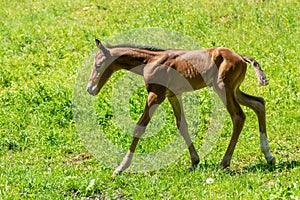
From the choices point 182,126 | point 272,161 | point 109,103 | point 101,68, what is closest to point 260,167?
point 272,161

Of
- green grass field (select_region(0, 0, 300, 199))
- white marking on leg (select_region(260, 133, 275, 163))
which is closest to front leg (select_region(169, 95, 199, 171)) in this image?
green grass field (select_region(0, 0, 300, 199))

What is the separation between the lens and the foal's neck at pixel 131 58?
10.0 metres

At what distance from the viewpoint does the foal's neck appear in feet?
33.0

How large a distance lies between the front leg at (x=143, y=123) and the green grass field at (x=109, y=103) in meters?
0.13

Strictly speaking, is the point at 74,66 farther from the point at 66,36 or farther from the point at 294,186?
the point at 294,186

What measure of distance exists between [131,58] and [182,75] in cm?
77

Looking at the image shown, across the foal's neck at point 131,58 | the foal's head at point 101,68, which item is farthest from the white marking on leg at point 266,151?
the foal's head at point 101,68

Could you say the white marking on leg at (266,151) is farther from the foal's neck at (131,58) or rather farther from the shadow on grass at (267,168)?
the foal's neck at (131,58)

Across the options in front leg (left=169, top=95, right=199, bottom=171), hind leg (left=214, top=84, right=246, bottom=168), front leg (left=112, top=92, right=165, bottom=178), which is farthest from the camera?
front leg (left=169, top=95, right=199, bottom=171)

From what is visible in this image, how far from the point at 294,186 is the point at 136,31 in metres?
8.86

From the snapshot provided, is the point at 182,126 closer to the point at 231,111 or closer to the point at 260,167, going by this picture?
the point at 231,111

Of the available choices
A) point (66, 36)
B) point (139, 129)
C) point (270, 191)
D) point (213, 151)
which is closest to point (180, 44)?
point (66, 36)

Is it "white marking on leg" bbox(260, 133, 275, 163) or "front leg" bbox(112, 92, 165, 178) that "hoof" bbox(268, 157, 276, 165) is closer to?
"white marking on leg" bbox(260, 133, 275, 163)

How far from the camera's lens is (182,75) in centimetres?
994
